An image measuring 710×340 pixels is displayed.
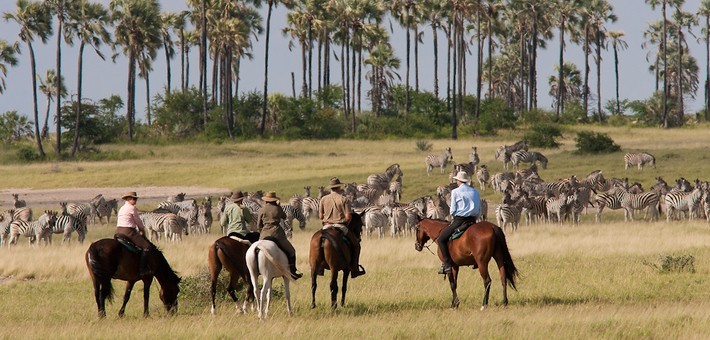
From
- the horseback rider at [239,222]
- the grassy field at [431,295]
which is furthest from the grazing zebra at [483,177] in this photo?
the horseback rider at [239,222]

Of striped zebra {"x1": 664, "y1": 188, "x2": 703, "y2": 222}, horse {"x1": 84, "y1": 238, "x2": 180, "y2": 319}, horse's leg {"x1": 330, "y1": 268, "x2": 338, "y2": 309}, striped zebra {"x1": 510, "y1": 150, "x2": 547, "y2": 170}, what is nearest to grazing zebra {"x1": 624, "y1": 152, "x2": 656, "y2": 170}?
striped zebra {"x1": 510, "y1": 150, "x2": 547, "y2": 170}

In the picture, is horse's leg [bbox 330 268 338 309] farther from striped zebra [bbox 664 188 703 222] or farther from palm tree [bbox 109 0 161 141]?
palm tree [bbox 109 0 161 141]

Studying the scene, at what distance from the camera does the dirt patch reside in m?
50.5

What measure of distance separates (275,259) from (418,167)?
134ft

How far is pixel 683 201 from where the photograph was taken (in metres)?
36.8

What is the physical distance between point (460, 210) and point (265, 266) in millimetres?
3345

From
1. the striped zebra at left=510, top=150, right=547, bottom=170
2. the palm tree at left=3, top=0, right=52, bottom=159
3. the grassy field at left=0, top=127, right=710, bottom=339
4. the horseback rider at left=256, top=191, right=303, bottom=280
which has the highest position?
the palm tree at left=3, top=0, right=52, bottom=159

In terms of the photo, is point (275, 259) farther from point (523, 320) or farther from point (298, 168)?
point (298, 168)

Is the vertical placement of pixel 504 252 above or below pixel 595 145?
below

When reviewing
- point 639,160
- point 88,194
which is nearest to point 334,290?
point 639,160

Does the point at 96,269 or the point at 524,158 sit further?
the point at 524,158

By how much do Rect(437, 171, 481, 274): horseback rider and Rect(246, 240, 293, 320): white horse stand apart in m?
2.67

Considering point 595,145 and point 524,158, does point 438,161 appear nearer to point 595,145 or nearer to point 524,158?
point 524,158

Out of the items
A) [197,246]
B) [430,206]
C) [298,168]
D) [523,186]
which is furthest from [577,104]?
[197,246]
